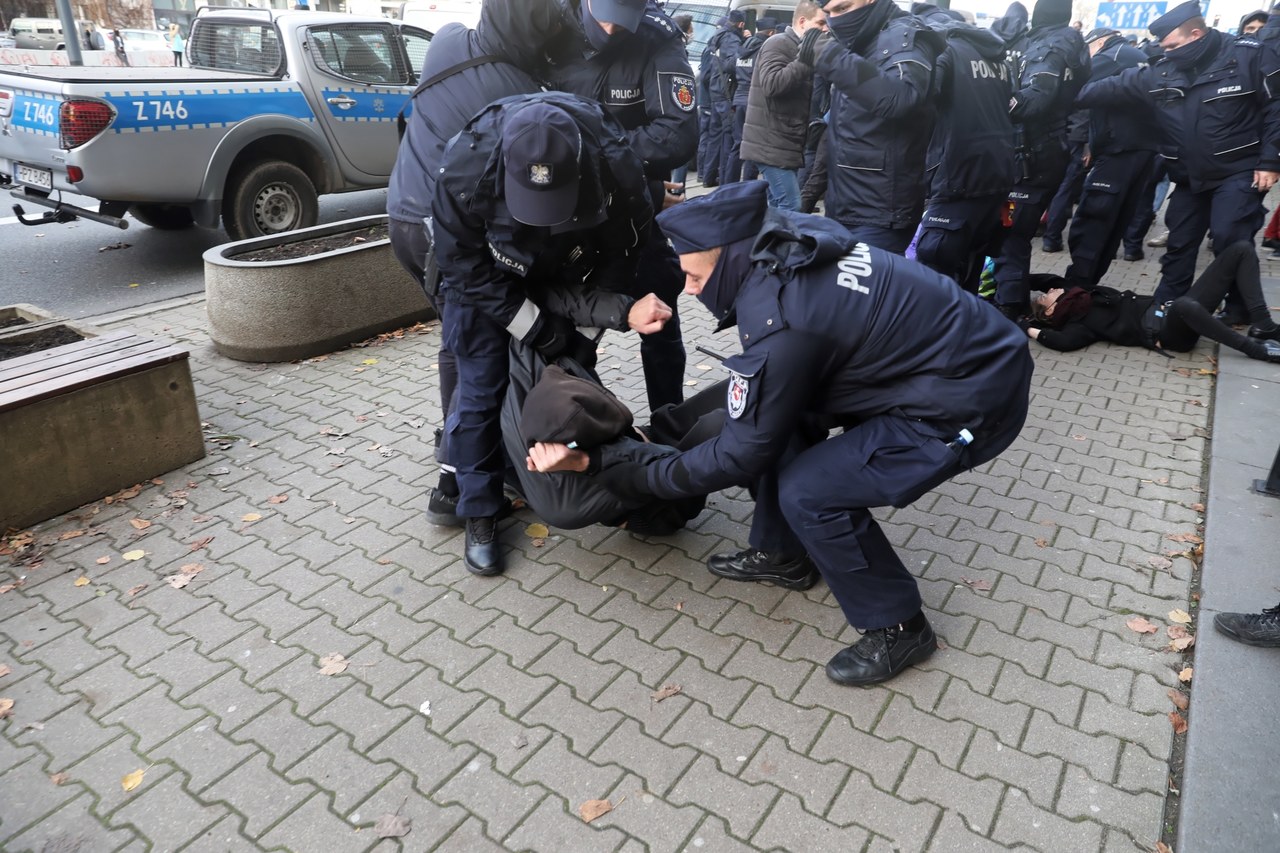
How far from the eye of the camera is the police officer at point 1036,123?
549 cm

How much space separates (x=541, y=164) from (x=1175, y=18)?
4.97 metres

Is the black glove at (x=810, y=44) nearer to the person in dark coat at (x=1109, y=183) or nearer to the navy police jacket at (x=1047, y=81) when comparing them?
the navy police jacket at (x=1047, y=81)

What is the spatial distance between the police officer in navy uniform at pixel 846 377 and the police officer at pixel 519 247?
1.29 feet

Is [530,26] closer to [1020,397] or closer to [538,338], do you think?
[538,338]

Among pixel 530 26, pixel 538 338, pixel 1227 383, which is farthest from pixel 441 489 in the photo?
pixel 1227 383

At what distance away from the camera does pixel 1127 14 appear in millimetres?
16766

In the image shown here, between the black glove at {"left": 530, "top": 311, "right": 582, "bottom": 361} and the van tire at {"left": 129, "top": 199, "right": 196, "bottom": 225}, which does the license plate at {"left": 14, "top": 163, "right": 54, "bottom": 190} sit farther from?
the black glove at {"left": 530, "top": 311, "right": 582, "bottom": 361}

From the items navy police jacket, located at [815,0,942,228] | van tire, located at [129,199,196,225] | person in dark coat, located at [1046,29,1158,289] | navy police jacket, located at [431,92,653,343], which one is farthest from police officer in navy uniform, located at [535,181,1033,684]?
van tire, located at [129,199,196,225]

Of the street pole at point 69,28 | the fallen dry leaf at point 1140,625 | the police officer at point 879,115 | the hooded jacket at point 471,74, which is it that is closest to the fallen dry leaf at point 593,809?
the fallen dry leaf at point 1140,625

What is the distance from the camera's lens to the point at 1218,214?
5516mm

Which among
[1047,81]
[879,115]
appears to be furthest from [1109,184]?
[879,115]

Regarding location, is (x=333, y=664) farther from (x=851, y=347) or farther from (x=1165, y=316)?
(x=1165, y=316)

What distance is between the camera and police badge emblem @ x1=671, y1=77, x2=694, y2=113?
3426 millimetres

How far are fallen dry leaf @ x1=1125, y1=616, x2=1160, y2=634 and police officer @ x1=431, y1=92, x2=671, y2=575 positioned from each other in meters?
1.84
